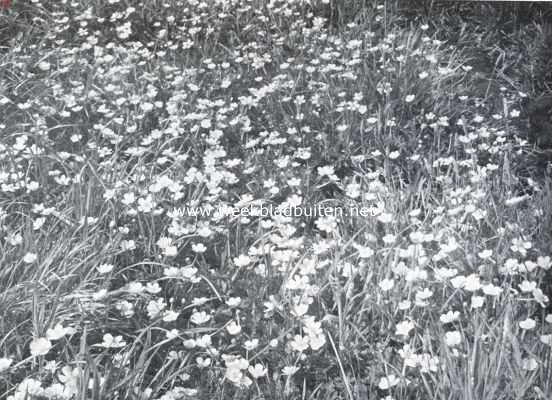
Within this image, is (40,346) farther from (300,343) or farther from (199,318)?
(300,343)

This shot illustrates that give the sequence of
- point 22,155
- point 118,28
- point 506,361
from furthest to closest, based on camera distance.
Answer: point 118,28 < point 22,155 < point 506,361

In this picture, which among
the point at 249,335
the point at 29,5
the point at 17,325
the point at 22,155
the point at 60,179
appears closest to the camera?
the point at 17,325

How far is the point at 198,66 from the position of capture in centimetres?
401

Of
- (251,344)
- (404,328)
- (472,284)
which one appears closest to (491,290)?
(472,284)

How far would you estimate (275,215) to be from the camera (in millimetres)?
2652

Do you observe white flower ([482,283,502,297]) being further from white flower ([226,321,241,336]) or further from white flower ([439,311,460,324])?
white flower ([226,321,241,336])

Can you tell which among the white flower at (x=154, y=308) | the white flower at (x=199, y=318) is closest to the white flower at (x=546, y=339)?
the white flower at (x=199, y=318)

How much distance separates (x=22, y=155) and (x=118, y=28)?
1655 mm

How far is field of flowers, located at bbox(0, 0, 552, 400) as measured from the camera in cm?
185

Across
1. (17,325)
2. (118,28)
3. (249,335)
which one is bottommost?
(249,335)

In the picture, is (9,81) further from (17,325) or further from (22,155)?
(17,325)

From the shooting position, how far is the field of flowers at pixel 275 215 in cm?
185

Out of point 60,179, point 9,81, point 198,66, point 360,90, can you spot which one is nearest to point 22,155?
point 60,179

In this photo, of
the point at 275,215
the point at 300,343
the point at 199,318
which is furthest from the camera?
the point at 275,215
